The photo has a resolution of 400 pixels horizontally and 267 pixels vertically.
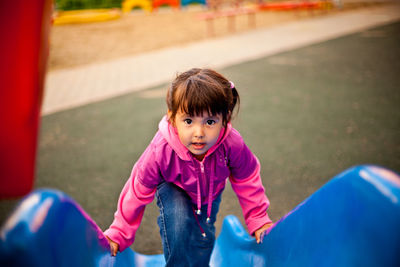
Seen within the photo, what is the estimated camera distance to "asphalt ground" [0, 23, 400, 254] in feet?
8.63

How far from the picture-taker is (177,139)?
1.41m

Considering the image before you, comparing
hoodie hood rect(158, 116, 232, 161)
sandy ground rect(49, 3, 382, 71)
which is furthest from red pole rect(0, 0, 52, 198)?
sandy ground rect(49, 3, 382, 71)

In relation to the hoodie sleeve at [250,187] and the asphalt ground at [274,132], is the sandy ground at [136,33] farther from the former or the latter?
the hoodie sleeve at [250,187]

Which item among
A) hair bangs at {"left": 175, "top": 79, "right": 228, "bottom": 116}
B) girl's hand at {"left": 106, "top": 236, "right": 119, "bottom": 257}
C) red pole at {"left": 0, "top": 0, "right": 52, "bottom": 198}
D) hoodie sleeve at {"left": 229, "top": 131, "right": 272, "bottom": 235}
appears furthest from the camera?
hoodie sleeve at {"left": 229, "top": 131, "right": 272, "bottom": 235}

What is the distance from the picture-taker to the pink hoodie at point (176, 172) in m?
1.43

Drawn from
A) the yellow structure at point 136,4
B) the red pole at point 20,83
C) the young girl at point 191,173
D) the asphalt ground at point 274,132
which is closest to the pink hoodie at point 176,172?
the young girl at point 191,173

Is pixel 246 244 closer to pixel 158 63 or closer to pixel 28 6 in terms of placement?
pixel 28 6

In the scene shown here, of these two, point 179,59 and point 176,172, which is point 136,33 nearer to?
point 179,59

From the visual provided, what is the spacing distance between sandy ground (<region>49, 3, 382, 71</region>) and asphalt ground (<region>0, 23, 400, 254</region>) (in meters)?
2.91

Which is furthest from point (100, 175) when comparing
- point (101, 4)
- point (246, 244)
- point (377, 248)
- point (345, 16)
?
point (101, 4)

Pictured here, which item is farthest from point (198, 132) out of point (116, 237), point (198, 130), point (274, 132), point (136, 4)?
point (136, 4)

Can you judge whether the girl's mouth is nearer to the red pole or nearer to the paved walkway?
the red pole

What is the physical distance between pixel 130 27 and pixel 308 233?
10.2 meters

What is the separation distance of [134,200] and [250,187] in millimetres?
474
